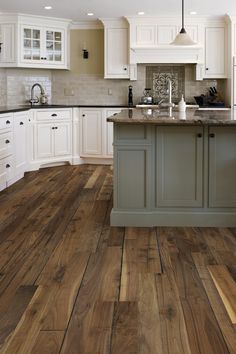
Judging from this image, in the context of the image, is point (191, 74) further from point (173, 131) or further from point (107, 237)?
point (107, 237)

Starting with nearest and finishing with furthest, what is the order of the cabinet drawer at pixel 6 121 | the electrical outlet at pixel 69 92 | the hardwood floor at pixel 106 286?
the hardwood floor at pixel 106 286 < the cabinet drawer at pixel 6 121 < the electrical outlet at pixel 69 92

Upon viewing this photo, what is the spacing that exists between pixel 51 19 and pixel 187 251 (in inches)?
221

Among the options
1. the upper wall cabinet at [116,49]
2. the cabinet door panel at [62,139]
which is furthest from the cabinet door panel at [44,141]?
the upper wall cabinet at [116,49]

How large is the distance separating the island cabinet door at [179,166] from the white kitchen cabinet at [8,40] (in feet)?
13.8

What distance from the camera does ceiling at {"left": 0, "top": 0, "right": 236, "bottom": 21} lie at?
6895mm

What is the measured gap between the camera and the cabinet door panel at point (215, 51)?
809 cm

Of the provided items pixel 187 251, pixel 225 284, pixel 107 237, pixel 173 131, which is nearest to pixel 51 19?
pixel 173 131

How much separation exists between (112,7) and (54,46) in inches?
55.4

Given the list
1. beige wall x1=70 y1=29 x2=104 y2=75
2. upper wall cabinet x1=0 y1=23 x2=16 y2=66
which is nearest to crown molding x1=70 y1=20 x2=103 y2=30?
beige wall x1=70 y1=29 x2=104 y2=75

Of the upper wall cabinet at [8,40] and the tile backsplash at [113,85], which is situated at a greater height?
the upper wall cabinet at [8,40]

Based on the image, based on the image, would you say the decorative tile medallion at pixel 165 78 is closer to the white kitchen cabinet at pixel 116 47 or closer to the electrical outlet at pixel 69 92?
the white kitchen cabinet at pixel 116 47

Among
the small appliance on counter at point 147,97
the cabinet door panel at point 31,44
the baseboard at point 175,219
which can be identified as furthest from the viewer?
the small appliance on counter at point 147,97

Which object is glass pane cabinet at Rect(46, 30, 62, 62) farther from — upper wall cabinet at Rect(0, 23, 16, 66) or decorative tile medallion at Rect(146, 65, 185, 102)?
decorative tile medallion at Rect(146, 65, 185, 102)

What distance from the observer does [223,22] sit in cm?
807
